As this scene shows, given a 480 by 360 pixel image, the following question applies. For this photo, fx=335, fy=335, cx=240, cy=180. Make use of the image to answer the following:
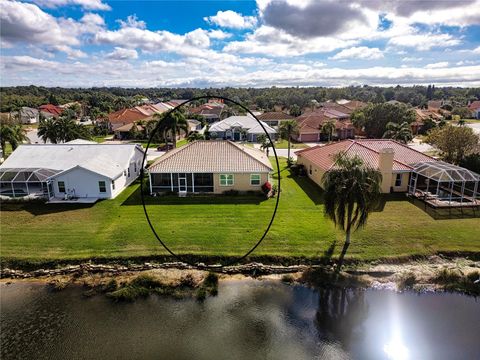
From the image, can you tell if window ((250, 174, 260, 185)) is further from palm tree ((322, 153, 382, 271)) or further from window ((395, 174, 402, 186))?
window ((395, 174, 402, 186))

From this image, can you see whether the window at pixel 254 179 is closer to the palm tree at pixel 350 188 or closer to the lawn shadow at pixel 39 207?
the palm tree at pixel 350 188

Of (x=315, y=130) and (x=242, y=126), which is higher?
(x=242, y=126)

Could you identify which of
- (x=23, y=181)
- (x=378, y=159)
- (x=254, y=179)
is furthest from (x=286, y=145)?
(x=23, y=181)

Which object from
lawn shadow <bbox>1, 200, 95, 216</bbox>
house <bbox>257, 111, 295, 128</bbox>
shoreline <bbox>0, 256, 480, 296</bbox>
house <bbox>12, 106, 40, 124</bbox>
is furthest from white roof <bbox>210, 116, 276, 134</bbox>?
house <bbox>12, 106, 40, 124</bbox>

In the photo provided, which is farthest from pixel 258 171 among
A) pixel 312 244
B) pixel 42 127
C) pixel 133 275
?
pixel 42 127

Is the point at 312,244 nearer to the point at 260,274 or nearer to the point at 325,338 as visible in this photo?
the point at 260,274

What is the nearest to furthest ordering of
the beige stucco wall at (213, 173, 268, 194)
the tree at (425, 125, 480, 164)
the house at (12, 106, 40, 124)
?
the beige stucco wall at (213, 173, 268, 194), the tree at (425, 125, 480, 164), the house at (12, 106, 40, 124)

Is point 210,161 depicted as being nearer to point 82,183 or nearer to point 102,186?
point 102,186
